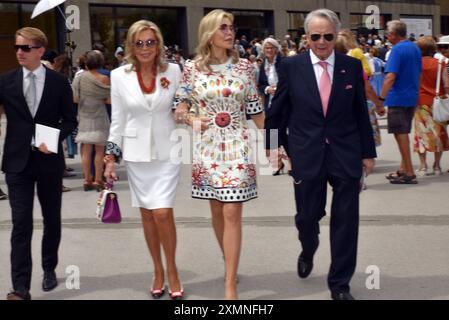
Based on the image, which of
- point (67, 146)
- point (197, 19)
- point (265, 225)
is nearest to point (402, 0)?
point (197, 19)

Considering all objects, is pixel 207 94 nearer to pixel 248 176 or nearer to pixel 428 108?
pixel 248 176

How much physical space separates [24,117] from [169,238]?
123cm

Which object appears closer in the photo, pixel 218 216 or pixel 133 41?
pixel 133 41

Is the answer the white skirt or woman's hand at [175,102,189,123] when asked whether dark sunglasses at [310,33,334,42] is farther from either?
the white skirt

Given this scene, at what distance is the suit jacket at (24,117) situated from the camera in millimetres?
5379

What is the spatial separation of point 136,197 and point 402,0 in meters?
42.8

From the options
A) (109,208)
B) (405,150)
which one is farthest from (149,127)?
(405,150)

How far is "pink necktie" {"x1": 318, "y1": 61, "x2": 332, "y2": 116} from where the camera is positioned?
5129 mm

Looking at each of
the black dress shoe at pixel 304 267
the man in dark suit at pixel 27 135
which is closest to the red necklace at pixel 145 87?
the man in dark suit at pixel 27 135

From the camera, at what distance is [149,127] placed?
5344 millimetres

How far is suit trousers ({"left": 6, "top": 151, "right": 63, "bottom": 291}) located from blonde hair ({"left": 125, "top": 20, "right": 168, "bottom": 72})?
0.89m

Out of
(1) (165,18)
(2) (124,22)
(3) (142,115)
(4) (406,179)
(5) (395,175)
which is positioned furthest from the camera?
(1) (165,18)

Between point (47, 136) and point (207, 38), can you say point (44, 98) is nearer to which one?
point (47, 136)

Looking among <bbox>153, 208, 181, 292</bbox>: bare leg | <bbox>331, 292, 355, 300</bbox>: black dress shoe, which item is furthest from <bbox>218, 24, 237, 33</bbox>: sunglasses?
<bbox>331, 292, 355, 300</bbox>: black dress shoe
